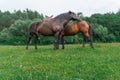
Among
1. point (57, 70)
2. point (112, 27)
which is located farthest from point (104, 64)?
Result: point (112, 27)

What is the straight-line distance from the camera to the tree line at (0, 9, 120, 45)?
6326 cm

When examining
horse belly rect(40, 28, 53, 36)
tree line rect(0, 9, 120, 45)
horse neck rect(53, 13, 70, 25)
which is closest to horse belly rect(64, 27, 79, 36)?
horse neck rect(53, 13, 70, 25)

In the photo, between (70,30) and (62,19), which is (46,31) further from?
(70,30)

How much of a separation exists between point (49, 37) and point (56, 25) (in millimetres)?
44755

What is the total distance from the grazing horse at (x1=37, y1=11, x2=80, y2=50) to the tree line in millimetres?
36652

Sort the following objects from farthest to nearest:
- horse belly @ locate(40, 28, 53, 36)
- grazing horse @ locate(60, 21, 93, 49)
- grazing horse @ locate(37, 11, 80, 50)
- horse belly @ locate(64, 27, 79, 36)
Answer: horse belly @ locate(64, 27, 79, 36) → grazing horse @ locate(60, 21, 93, 49) → horse belly @ locate(40, 28, 53, 36) → grazing horse @ locate(37, 11, 80, 50)

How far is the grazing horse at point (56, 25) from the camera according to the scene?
19.7 m

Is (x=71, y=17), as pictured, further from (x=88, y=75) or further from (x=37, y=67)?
(x=88, y=75)

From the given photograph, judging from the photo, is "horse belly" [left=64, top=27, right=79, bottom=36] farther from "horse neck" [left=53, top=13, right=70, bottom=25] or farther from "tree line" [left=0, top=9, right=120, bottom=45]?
"tree line" [left=0, top=9, right=120, bottom=45]

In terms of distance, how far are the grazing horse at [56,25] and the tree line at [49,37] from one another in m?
36.7

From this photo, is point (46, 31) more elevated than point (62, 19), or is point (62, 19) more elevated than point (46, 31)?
point (62, 19)

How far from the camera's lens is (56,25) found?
64.7 ft

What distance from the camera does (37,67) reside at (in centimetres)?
1189

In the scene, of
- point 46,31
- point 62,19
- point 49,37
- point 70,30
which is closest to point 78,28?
point 70,30
